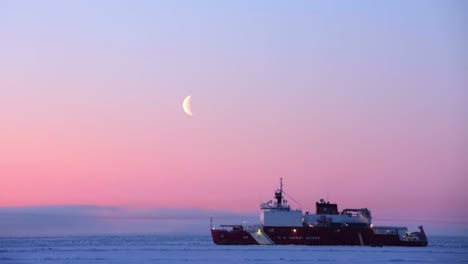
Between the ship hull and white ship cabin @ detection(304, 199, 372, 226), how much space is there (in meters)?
1.57

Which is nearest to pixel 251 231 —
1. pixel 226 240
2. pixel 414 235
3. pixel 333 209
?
pixel 226 240

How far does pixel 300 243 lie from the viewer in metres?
75.9

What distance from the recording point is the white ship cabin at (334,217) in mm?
78812

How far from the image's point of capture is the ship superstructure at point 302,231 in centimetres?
7594

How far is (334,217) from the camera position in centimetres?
7944

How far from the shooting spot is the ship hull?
75812 millimetres

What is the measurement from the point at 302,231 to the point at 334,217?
4.75 m

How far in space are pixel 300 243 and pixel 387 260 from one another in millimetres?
22220

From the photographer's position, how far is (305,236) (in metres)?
76.1

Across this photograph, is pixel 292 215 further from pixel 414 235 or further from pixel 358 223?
pixel 414 235

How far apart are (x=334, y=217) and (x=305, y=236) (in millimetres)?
4721

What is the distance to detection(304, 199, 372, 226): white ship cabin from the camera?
259 ft

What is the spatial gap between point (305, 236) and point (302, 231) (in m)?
0.52

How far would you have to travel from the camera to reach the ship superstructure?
249ft
